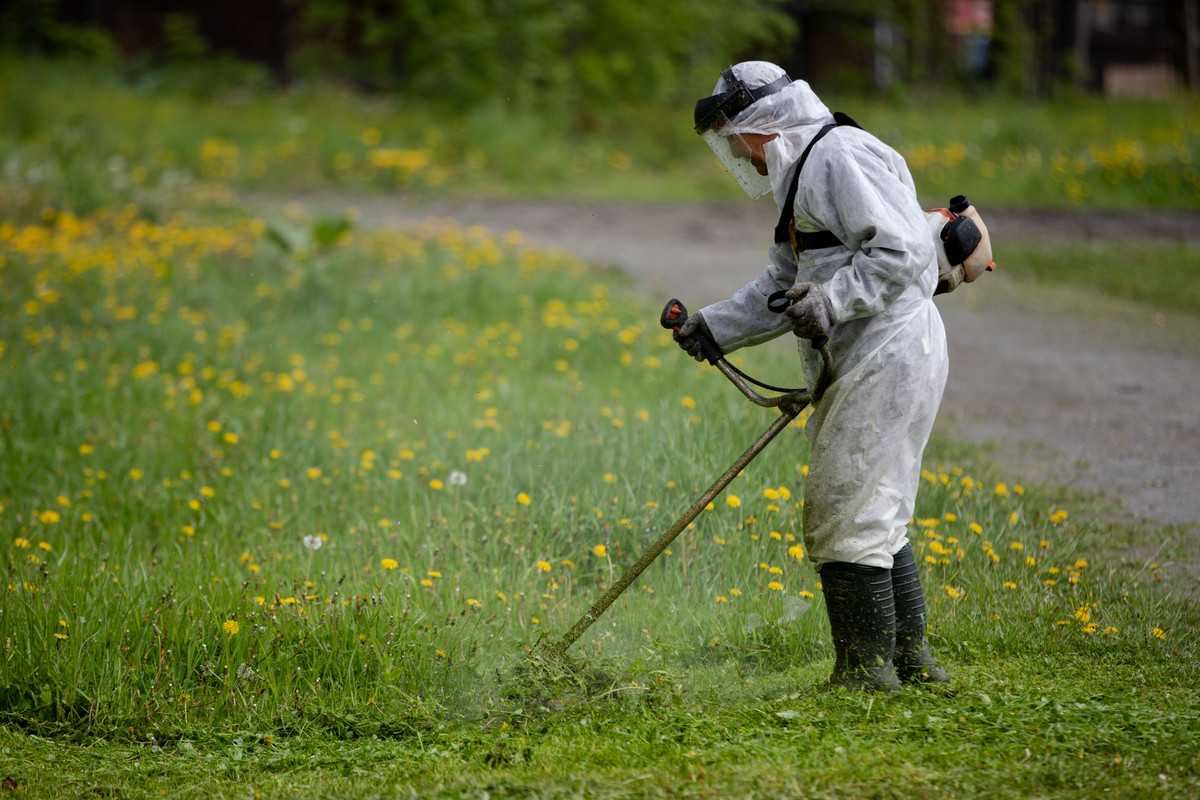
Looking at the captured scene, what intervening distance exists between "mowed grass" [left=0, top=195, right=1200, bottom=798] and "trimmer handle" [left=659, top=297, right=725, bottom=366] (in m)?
0.80

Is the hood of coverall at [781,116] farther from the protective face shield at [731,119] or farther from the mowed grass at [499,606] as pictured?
the mowed grass at [499,606]

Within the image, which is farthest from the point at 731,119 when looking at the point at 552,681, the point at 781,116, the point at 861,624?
the point at 552,681

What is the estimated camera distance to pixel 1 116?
483 inches

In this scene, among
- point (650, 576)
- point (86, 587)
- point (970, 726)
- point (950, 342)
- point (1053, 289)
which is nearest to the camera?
point (970, 726)

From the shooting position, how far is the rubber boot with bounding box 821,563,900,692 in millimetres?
2912

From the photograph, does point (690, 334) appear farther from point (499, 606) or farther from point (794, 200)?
point (499, 606)

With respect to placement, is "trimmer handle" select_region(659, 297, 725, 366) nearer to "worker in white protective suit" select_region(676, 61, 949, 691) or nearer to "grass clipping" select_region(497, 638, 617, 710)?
"worker in white protective suit" select_region(676, 61, 949, 691)

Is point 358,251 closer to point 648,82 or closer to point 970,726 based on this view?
point 970,726

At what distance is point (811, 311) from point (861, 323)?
0.26 m

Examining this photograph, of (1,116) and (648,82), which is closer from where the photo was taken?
(1,116)

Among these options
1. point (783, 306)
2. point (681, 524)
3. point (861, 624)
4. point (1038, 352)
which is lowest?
point (1038, 352)

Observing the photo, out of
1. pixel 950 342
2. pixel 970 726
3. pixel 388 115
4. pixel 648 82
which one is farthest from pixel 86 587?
pixel 648 82

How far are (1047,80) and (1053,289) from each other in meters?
10.3

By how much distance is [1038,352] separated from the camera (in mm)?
6879
